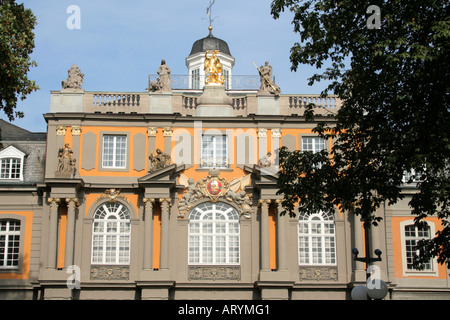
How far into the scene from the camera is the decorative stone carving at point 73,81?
36.1m

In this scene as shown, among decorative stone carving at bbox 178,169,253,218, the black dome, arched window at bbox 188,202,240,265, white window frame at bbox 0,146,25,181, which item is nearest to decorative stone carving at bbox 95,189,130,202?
decorative stone carving at bbox 178,169,253,218

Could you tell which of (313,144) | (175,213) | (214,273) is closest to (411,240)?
(313,144)

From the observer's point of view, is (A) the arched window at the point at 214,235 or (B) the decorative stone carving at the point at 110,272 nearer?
(B) the decorative stone carving at the point at 110,272

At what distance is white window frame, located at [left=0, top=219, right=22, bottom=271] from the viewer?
34.5 metres

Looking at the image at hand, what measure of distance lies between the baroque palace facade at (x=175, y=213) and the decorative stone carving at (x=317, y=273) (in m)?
0.05

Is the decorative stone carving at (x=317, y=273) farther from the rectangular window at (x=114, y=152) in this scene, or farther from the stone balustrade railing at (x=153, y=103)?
the rectangular window at (x=114, y=152)

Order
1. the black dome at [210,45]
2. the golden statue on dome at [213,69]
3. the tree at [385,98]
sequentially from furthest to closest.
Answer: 1. the black dome at [210,45]
2. the golden statue on dome at [213,69]
3. the tree at [385,98]

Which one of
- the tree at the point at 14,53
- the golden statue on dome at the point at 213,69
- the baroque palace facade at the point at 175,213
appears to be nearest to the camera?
the tree at the point at 14,53

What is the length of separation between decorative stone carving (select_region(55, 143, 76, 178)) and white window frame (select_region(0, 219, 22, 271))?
331 centimetres

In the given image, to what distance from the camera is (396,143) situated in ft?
67.0

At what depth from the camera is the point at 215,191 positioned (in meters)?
35.0

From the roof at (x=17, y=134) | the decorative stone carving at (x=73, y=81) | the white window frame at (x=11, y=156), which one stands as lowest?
the white window frame at (x=11, y=156)

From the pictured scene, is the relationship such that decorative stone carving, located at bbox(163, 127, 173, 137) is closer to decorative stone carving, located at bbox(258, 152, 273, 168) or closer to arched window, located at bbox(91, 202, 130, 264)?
arched window, located at bbox(91, 202, 130, 264)

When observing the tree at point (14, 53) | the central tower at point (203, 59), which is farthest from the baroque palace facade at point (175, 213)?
the tree at point (14, 53)
